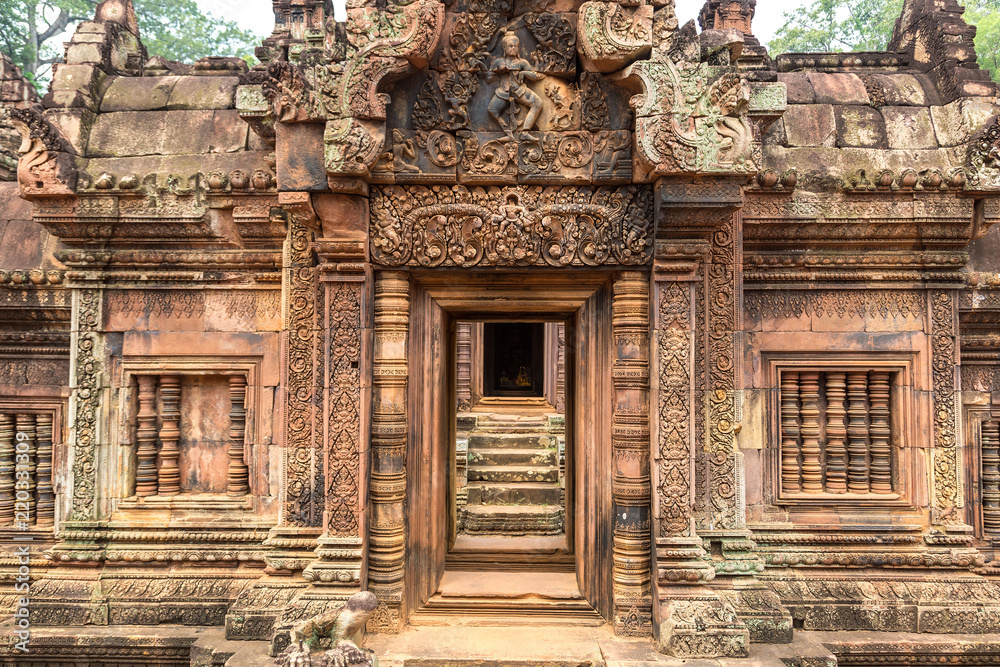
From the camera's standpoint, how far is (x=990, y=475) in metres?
5.48

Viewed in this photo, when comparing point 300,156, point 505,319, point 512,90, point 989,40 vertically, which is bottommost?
point 505,319

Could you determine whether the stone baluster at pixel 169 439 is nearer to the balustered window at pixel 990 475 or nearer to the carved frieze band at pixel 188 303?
the carved frieze band at pixel 188 303

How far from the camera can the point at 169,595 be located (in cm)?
520

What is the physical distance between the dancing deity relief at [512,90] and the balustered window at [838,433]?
3109 millimetres

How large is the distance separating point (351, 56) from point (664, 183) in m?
2.28

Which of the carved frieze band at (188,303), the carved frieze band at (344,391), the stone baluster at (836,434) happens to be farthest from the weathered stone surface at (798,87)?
the carved frieze band at (188,303)

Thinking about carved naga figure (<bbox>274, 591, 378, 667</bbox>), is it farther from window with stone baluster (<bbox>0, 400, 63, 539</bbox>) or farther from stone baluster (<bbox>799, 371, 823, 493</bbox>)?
stone baluster (<bbox>799, 371, 823, 493</bbox>)

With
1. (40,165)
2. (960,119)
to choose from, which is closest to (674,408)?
(960,119)

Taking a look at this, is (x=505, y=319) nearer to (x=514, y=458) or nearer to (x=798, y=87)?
(x=798, y=87)

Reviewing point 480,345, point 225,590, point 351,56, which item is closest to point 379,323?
point 351,56

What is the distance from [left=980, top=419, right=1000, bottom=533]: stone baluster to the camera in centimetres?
546

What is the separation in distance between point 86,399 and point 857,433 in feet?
22.0

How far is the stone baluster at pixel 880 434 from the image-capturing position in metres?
5.28

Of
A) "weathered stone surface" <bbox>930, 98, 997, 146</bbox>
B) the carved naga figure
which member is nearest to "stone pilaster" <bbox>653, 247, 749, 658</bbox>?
the carved naga figure
